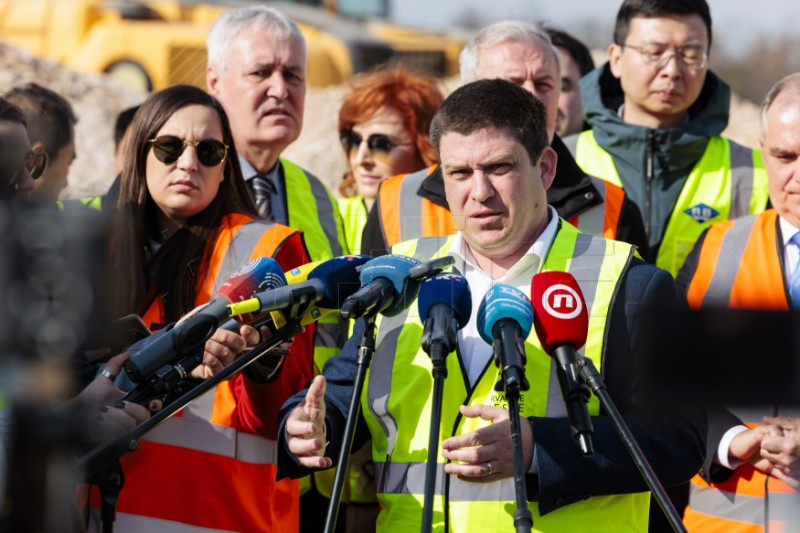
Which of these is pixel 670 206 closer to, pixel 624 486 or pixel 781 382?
pixel 624 486

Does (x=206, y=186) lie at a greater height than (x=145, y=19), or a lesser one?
lesser

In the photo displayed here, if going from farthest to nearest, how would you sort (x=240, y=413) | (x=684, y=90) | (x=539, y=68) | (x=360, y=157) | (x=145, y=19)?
(x=145, y=19) < (x=360, y=157) < (x=684, y=90) < (x=539, y=68) < (x=240, y=413)

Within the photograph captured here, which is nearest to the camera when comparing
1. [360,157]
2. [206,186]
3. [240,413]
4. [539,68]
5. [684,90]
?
[240,413]

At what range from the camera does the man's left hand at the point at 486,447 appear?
10.5 feet

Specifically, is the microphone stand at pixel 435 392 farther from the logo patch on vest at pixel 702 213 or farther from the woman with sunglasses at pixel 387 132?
the woman with sunglasses at pixel 387 132

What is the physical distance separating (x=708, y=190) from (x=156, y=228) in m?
2.23

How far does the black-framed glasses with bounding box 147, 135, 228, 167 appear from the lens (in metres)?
4.22

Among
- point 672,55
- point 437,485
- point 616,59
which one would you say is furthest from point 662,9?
point 437,485

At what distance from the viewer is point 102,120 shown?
499 inches

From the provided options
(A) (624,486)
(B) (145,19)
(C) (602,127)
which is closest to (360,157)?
(C) (602,127)

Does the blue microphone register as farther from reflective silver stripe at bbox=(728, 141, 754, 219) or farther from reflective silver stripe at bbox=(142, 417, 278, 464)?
reflective silver stripe at bbox=(728, 141, 754, 219)

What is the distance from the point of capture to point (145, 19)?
14414 mm

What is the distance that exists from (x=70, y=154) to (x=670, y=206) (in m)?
2.61

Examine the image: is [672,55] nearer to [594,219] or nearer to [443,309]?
[594,219]
